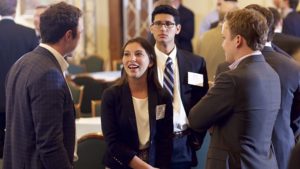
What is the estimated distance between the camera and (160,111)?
2676 mm

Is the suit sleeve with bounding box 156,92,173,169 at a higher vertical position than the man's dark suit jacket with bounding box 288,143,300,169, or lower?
lower

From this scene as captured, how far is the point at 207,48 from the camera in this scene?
12.8 ft

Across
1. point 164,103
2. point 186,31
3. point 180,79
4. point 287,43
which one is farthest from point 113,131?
point 186,31

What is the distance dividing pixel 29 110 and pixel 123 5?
254 inches

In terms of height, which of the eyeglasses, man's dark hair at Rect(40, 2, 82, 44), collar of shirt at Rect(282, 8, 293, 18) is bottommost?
collar of shirt at Rect(282, 8, 293, 18)

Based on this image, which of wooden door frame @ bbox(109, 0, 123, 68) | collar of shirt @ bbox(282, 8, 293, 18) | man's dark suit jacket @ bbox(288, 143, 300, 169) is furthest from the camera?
wooden door frame @ bbox(109, 0, 123, 68)

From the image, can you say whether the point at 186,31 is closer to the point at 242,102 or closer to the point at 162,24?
the point at 162,24

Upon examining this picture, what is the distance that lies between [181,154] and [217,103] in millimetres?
667

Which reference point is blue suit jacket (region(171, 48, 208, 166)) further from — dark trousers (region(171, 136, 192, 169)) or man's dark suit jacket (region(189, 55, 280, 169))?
man's dark suit jacket (region(189, 55, 280, 169))

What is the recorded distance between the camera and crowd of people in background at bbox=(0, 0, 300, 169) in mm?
2162

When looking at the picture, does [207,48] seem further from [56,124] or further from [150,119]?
[56,124]

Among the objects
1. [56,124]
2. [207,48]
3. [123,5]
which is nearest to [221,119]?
[56,124]

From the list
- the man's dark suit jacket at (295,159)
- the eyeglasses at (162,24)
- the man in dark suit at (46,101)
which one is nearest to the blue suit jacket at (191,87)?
the eyeglasses at (162,24)

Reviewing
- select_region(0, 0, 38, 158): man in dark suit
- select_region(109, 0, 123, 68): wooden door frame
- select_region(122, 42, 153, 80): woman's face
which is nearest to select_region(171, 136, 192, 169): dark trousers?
select_region(122, 42, 153, 80): woman's face
